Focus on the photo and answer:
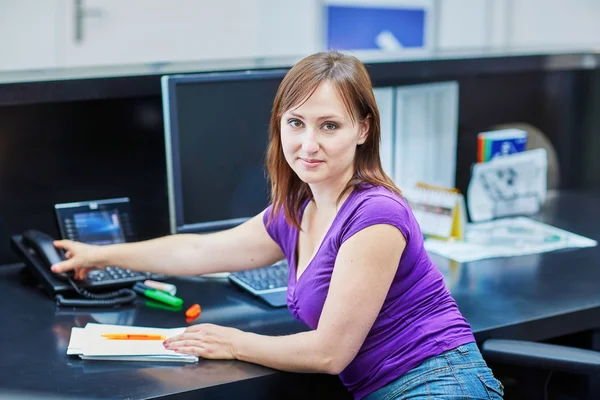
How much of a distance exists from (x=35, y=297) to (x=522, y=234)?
121 centimetres

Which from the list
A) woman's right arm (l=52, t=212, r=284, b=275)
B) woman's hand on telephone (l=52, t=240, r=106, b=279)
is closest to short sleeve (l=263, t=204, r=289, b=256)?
woman's right arm (l=52, t=212, r=284, b=275)

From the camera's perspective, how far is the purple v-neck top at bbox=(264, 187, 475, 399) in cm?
140

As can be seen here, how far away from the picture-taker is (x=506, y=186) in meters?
2.28

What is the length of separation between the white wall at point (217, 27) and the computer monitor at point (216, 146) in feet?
6.66

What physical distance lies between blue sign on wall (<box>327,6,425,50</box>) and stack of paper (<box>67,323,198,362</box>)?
9.98ft

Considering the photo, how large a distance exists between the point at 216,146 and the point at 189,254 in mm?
264

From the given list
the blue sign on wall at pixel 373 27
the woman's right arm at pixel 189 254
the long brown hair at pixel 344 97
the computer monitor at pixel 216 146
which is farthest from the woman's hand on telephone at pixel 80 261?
the blue sign on wall at pixel 373 27

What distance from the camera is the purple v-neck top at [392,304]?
1.40 metres

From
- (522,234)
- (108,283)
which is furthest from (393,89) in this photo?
(108,283)

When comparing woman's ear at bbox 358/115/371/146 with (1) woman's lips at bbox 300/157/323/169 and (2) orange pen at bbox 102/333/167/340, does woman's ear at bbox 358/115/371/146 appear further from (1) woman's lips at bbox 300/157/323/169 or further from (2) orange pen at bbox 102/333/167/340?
(2) orange pen at bbox 102/333/167/340

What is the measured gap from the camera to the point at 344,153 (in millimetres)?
1433

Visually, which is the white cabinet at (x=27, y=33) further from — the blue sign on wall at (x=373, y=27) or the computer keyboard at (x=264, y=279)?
the computer keyboard at (x=264, y=279)

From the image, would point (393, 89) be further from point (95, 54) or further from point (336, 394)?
point (95, 54)

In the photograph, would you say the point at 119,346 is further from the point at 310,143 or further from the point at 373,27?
the point at 373,27
